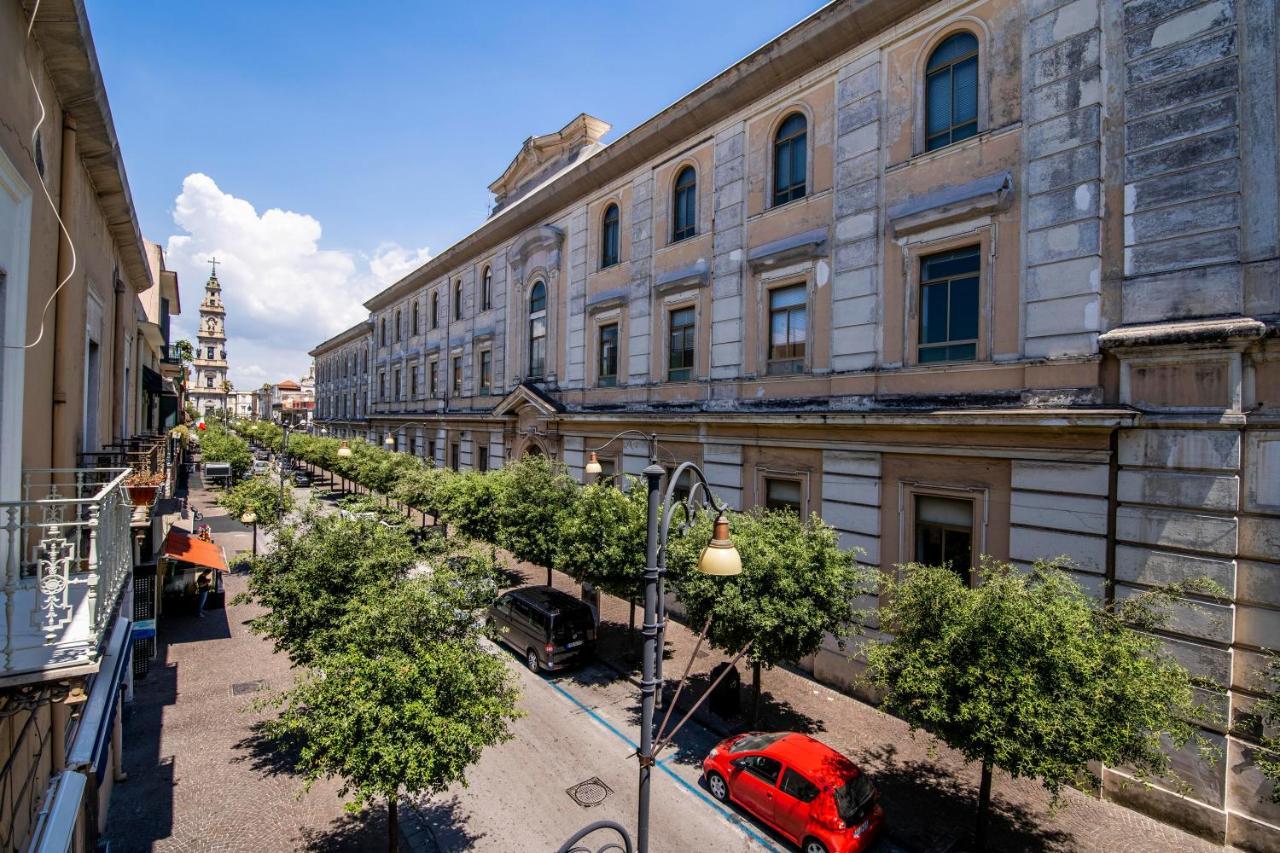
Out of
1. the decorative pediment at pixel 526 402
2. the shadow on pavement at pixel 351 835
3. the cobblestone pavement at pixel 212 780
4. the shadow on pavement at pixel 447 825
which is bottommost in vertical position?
the shadow on pavement at pixel 447 825

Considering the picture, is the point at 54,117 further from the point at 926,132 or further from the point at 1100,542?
the point at 1100,542

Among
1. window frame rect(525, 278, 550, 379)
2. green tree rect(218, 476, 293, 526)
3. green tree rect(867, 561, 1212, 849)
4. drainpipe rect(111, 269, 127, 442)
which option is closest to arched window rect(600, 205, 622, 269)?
window frame rect(525, 278, 550, 379)

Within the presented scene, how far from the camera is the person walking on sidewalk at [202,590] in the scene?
19.9m

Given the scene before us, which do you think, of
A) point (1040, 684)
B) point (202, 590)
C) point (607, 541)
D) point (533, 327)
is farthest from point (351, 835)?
point (533, 327)

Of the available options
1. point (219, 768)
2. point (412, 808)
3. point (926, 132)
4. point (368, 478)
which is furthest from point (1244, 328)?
point (368, 478)

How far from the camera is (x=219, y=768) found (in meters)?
11.1

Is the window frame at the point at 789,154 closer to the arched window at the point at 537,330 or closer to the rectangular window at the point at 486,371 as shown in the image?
the arched window at the point at 537,330

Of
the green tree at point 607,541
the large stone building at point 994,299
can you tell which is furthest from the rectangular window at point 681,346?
the green tree at point 607,541

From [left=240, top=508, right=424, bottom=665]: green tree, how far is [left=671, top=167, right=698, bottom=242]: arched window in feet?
42.4

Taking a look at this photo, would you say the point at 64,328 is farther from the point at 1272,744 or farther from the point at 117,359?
the point at 1272,744

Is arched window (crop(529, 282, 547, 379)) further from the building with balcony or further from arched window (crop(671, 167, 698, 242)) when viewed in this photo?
the building with balcony

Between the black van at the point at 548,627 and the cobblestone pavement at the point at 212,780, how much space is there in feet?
17.3

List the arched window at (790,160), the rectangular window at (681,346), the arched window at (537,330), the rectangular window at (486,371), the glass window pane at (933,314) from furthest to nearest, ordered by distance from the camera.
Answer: the rectangular window at (486,371) < the arched window at (537,330) < the rectangular window at (681,346) < the arched window at (790,160) < the glass window pane at (933,314)

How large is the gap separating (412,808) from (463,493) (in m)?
11.2
